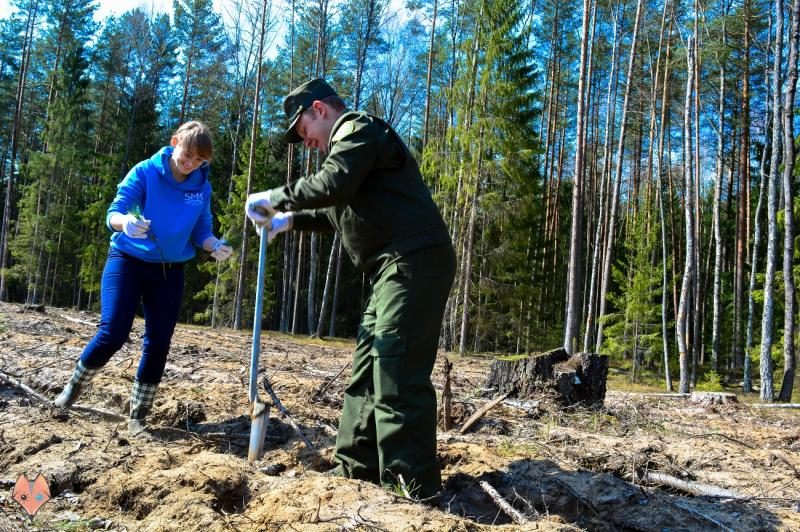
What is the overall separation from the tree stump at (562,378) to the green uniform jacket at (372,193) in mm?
3135

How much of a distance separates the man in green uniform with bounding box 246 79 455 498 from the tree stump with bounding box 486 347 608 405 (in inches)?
116

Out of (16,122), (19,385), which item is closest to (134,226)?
(19,385)

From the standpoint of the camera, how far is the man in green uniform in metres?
2.73

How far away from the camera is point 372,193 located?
2908 mm

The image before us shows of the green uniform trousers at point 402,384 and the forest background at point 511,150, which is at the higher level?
the forest background at point 511,150

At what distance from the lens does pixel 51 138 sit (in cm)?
2948

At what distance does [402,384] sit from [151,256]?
198cm

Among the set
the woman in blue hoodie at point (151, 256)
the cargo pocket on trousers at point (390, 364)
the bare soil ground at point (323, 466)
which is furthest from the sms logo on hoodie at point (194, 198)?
the cargo pocket on trousers at point (390, 364)

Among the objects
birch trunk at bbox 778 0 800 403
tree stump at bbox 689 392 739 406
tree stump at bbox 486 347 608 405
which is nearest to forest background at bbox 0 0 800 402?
birch trunk at bbox 778 0 800 403

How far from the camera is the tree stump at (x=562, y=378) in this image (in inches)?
222

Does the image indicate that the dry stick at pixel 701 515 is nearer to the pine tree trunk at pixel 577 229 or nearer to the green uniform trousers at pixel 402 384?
the green uniform trousers at pixel 402 384

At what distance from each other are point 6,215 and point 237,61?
549 inches

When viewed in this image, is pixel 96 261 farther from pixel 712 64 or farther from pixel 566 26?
pixel 712 64

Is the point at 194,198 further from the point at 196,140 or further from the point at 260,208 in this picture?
the point at 260,208
